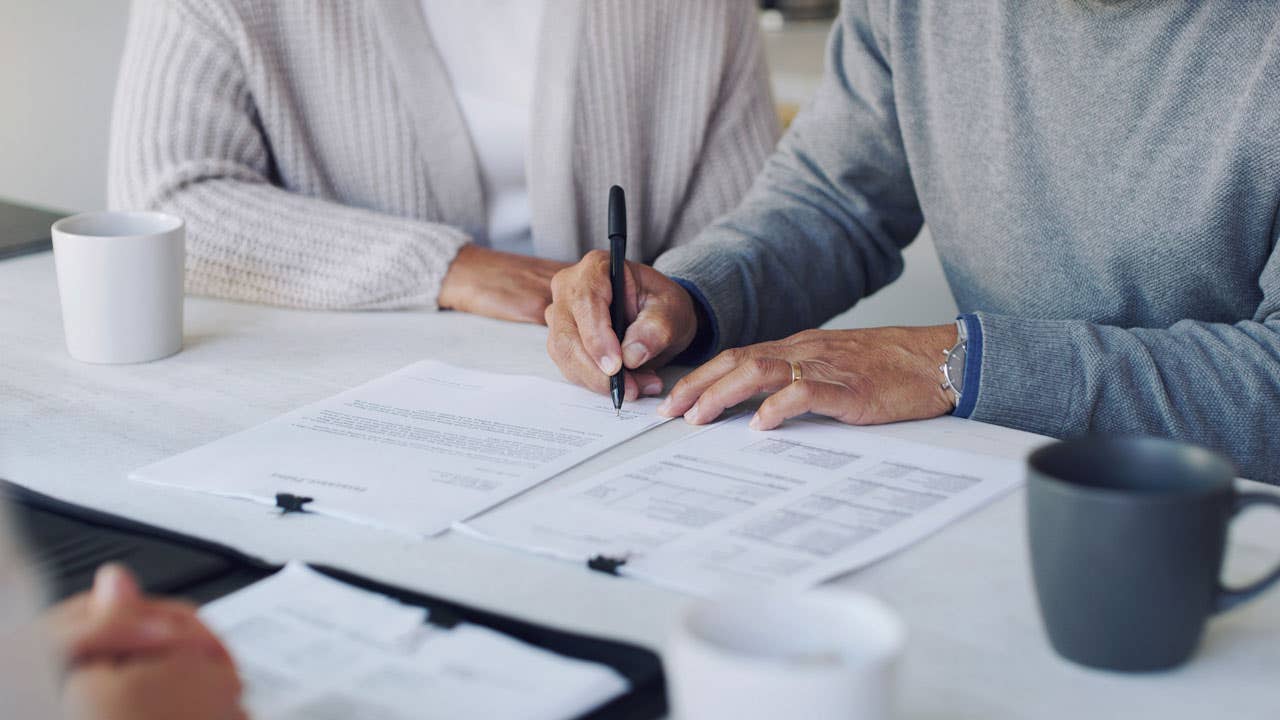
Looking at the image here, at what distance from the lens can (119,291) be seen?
1019 mm

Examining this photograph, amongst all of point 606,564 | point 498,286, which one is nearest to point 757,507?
point 606,564

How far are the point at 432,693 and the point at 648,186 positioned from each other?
118 centimetres

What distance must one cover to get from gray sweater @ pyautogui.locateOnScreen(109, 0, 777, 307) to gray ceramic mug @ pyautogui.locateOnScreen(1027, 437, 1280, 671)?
818mm

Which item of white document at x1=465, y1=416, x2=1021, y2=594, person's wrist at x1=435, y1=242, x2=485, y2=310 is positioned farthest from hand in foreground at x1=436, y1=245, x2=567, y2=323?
white document at x1=465, y1=416, x2=1021, y2=594

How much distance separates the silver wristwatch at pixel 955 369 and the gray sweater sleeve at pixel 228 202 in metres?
0.55

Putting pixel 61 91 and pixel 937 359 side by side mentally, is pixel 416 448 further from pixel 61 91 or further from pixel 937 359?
pixel 61 91

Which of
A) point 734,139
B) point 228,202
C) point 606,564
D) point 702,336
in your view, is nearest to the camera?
point 606,564

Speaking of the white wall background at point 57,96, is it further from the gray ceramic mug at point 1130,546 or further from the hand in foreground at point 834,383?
the gray ceramic mug at point 1130,546

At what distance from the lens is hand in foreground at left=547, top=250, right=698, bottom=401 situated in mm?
946

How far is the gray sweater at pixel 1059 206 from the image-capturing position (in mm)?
911

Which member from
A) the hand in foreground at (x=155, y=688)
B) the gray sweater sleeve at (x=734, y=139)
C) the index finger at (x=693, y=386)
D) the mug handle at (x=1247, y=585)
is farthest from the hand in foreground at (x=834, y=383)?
the gray sweater sleeve at (x=734, y=139)

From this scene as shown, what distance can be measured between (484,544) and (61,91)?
2353mm

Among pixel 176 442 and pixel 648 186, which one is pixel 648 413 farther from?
pixel 648 186

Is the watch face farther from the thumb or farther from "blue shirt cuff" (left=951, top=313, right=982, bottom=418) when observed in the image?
the thumb
